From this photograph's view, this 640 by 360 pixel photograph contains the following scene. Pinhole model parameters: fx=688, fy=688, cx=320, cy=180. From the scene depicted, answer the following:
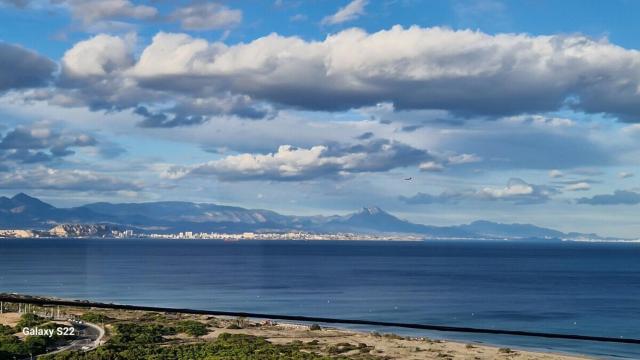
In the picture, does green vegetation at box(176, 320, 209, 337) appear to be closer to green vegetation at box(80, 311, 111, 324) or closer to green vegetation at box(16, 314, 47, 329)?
green vegetation at box(80, 311, 111, 324)

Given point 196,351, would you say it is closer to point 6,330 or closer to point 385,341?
point 6,330

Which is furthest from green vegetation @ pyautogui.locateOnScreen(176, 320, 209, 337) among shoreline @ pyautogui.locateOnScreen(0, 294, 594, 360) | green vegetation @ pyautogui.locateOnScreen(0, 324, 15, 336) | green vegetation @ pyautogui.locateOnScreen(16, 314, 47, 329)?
green vegetation @ pyautogui.locateOnScreen(0, 324, 15, 336)

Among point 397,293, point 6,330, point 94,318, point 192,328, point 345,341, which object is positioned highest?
point 6,330

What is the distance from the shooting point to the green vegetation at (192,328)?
57.0 m

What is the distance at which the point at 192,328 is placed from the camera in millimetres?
58438

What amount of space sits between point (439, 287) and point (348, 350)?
231ft

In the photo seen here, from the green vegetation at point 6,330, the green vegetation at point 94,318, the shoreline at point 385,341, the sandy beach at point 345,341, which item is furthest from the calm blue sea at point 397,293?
the green vegetation at point 6,330

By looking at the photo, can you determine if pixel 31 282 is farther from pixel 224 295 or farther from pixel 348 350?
pixel 348 350

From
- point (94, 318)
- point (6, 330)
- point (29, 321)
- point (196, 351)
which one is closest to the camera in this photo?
point (196, 351)

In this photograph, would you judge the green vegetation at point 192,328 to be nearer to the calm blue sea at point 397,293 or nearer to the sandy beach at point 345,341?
the sandy beach at point 345,341

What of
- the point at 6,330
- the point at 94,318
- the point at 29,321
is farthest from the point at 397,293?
the point at 6,330

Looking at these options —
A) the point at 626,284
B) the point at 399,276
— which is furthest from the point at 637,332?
the point at 399,276

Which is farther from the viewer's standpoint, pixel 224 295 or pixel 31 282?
pixel 31 282

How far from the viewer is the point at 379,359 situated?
47531 mm
